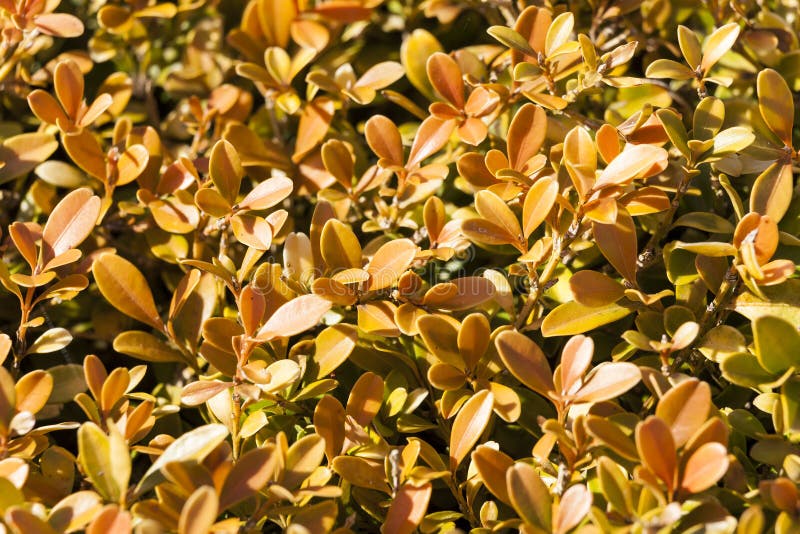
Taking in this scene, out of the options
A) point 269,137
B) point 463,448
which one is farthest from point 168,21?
point 463,448

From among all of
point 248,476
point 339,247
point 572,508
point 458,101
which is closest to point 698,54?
point 458,101

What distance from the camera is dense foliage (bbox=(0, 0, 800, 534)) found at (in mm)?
939

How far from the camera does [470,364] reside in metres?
1.08

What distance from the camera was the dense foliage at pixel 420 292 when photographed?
939mm

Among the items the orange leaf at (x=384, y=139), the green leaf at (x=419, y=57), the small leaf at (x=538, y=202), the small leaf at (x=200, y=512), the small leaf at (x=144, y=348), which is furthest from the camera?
the green leaf at (x=419, y=57)

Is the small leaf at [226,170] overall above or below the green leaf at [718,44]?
below

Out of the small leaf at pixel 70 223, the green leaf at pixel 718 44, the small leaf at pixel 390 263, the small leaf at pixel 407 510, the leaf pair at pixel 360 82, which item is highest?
the green leaf at pixel 718 44

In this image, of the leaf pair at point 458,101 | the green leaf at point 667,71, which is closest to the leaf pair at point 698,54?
the green leaf at point 667,71

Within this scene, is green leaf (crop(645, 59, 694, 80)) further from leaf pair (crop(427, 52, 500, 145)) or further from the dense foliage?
Result: leaf pair (crop(427, 52, 500, 145))

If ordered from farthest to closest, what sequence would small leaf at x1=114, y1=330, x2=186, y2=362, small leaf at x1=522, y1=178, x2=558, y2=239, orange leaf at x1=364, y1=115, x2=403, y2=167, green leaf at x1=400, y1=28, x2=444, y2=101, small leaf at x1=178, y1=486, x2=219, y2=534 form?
green leaf at x1=400, y1=28, x2=444, y2=101 < orange leaf at x1=364, y1=115, x2=403, y2=167 < small leaf at x1=114, y1=330, x2=186, y2=362 < small leaf at x1=522, y1=178, x2=558, y2=239 < small leaf at x1=178, y1=486, x2=219, y2=534

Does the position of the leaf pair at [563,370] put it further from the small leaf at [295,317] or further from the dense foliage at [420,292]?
the small leaf at [295,317]

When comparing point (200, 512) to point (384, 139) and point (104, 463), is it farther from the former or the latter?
point (384, 139)

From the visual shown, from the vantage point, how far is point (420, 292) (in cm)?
115

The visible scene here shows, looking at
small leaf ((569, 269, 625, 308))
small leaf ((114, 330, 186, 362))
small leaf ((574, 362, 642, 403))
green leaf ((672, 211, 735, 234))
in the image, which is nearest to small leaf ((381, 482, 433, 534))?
small leaf ((574, 362, 642, 403))
